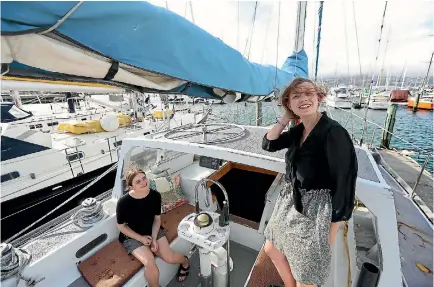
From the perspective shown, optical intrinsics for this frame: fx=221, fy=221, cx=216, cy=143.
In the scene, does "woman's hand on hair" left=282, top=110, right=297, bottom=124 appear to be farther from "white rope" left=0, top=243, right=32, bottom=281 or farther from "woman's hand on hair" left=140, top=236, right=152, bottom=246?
"white rope" left=0, top=243, right=32, bottom=281

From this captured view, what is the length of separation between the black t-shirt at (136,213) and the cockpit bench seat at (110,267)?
7.2 inches

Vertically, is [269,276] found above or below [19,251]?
below

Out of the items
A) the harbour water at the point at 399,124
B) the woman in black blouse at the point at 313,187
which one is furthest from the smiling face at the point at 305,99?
the harbour water at the point at 399,124

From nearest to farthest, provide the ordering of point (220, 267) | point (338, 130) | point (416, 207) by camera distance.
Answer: point (338, 130) < point (220, 267) < point (416, 207)

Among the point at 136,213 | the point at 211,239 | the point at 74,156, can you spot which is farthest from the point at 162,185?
the point at 74,156

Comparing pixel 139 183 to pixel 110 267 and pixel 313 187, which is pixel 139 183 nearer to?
pixel 110 267

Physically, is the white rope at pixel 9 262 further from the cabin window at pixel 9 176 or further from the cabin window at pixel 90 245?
the cabin window at pixel 9 176

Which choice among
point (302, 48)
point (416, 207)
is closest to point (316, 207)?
point (302, 48)

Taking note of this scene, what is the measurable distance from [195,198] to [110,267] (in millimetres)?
1159

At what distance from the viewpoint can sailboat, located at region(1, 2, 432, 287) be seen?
1.23 m

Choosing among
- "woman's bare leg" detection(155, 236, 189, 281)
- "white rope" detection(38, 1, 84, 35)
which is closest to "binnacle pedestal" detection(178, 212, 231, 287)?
"woman's bare leg" detection(155, 236, 189, 281)

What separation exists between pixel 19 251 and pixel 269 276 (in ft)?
8.07

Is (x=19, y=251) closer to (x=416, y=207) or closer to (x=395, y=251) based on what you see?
(x=395, y=251)

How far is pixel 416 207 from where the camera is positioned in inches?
167
